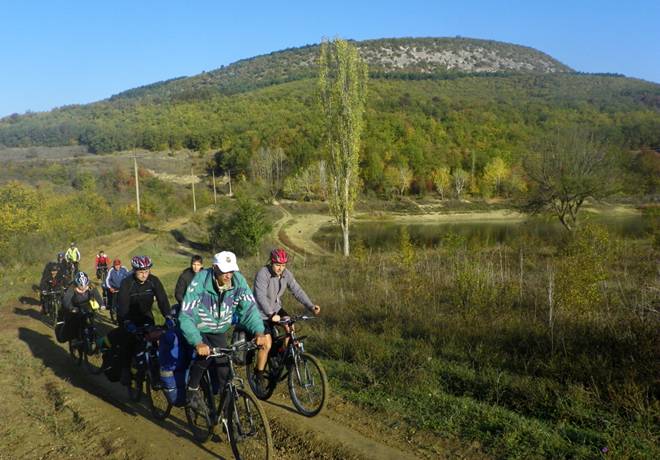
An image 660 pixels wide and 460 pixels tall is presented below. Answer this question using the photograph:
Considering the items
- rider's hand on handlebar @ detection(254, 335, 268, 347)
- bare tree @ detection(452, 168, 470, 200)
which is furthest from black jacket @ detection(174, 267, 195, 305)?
bare tree @ detection(452, 168, 470, 200)

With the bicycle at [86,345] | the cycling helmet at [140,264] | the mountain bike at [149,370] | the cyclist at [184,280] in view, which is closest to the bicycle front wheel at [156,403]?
the mountain bike at [149,370]

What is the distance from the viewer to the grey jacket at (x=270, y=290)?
6504mm

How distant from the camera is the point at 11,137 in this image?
116875 millimetres

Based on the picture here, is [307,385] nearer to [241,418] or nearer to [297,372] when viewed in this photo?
[297,372]

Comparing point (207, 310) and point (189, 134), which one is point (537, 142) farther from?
point (189, 134)

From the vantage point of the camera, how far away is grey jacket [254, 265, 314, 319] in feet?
21.3

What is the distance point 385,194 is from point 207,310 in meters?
88.5

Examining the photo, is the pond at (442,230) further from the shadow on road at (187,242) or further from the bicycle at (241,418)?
the bicycle at (241,418)

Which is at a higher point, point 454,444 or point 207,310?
point 207,310

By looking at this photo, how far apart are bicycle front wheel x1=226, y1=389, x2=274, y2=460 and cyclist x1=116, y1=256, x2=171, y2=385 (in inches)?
89.7

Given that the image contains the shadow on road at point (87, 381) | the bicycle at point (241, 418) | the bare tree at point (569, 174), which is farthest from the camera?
the bare tree at point (569, 174)

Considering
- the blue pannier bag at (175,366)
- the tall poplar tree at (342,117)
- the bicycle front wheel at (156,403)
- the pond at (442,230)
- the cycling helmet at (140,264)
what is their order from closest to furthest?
1. the blue pannier bag at (175,366)
2. the bicycle front wheel at (156,403)
3. the cycling helmet at (140,264)
4. the tall poplar tree at (342,117)
5. the pond at (442,230)

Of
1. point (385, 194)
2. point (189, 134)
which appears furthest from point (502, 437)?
point (189, 134)

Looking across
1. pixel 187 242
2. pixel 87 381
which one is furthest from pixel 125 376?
pixel 187 242
